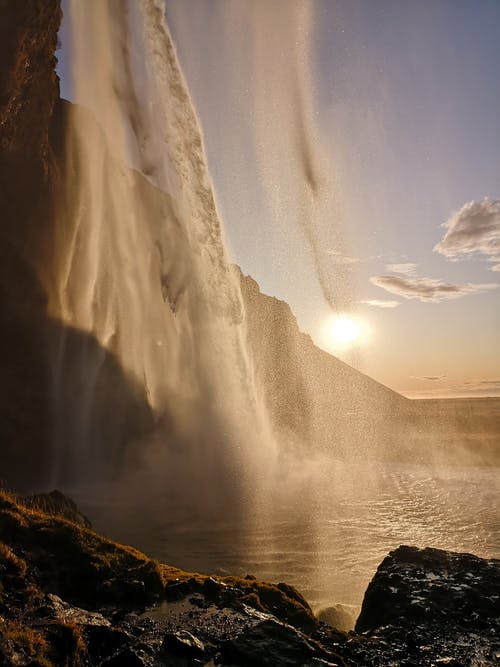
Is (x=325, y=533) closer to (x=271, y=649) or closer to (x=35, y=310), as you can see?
(x=271, y=649)

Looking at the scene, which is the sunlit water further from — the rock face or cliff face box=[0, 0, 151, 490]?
cliff face box=[0, 0, 151, 490]

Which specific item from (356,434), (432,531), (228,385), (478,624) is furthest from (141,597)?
(356,434)

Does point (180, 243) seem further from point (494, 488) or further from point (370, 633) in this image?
point (370, 633)

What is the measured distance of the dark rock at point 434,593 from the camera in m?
9.52

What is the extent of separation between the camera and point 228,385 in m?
44.3

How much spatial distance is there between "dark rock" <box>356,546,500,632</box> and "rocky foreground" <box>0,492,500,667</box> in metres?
0.03

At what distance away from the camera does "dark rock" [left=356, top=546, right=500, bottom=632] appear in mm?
9516

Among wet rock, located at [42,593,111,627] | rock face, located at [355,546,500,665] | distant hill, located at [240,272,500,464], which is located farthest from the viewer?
distant hill, located at [240,272,500,464]

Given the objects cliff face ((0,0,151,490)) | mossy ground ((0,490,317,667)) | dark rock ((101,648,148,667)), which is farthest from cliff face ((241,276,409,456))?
dark rock ((101,648,148,667))

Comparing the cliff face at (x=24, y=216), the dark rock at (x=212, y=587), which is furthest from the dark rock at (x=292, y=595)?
the cliff face at (x=24, y=216)

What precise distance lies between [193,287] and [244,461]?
62.9ft

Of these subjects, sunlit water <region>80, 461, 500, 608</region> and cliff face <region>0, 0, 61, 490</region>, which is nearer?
sunlit water <region>80, 461, 500, 608</region>

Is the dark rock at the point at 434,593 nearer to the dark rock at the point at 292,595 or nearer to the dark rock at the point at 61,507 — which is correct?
the dark rock at the point at 292,595

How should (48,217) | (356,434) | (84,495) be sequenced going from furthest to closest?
(356,434) < (48,217) < (84,495)
